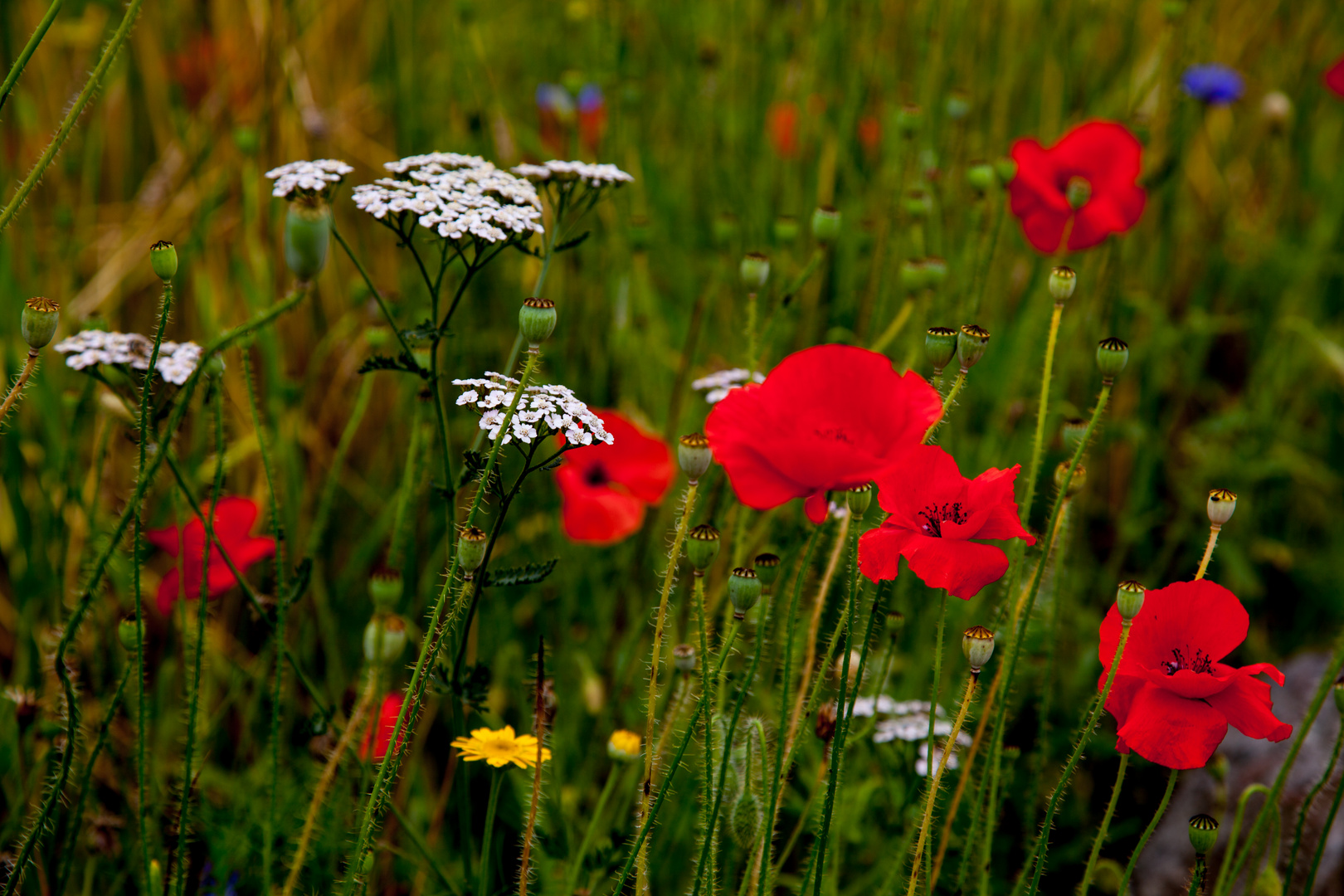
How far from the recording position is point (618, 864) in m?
1.32

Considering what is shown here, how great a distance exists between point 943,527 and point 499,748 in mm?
492

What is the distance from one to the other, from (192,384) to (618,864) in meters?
0.76

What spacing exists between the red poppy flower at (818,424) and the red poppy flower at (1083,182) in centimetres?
77

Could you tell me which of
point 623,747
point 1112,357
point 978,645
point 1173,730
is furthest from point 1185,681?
point 623,747

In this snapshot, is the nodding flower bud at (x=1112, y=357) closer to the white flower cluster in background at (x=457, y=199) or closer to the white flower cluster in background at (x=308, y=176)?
the white flower cluster in background at (x=457, y=199)

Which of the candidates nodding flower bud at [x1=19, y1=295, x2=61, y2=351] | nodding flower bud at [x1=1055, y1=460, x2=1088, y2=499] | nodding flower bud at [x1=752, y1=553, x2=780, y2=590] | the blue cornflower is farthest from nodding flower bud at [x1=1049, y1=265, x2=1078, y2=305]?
the blue cornflower

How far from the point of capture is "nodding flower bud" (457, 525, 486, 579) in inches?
37.6

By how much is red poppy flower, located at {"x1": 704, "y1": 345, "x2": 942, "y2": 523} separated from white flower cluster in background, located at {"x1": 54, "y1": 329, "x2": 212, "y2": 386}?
0.62 m

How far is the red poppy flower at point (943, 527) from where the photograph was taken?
3.17ft

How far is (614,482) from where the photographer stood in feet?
5.71

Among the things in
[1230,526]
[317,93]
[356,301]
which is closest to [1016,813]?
[1230,526]

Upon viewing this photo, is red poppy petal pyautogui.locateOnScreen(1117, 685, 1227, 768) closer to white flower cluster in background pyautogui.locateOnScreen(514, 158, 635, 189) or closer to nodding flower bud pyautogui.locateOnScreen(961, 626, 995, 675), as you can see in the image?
nodding flower bud pyautogui.locateOnScreen(961, 626, 995, 675)

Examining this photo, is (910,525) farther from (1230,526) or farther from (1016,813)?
(1230,526)

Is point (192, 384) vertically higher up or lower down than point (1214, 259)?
lower down
